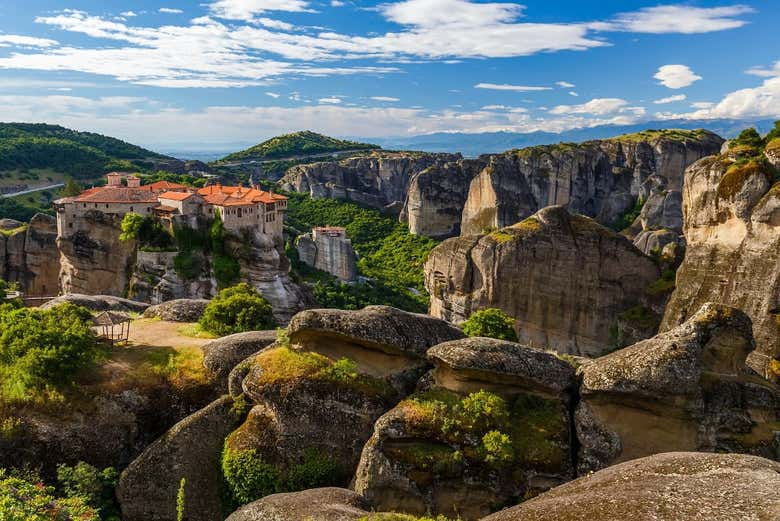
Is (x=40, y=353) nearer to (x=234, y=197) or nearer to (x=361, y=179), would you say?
(x=234, y=197)

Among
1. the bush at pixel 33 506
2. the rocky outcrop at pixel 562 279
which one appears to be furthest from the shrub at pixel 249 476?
the rocky outcrop at pixel 562 279

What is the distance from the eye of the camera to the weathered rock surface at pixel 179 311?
115 feet

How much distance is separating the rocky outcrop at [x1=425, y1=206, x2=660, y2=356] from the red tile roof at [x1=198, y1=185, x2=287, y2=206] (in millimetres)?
24852

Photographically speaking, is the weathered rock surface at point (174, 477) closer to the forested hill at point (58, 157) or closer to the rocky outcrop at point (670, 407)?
the rocky outcrop at point (670, 407)

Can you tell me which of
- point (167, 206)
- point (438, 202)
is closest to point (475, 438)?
point (167, 206)

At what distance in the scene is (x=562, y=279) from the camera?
46.1 m

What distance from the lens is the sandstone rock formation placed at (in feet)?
276

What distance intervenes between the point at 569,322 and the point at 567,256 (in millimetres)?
5426

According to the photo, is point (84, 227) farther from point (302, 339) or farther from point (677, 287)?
point (677, 287)

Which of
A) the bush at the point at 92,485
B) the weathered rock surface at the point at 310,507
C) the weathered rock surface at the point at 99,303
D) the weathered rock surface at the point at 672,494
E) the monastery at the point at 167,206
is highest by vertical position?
the monastery at the point at 167,206

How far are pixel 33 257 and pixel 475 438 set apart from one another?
189ft

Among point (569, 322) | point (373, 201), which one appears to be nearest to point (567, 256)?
point (569, 322)

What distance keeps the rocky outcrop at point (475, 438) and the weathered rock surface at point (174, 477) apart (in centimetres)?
633

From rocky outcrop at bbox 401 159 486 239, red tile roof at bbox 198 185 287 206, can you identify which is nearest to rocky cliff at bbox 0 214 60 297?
red tile roof at bbox 198 185 287 206
